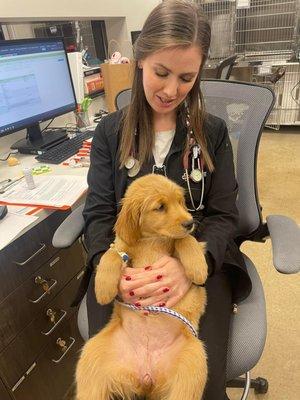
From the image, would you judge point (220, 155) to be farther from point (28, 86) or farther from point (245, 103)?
point (28, 86)

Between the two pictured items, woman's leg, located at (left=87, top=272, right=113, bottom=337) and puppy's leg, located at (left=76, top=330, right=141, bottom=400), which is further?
woman's leg, located at (left=87, top=272, right=113, bottom=337)

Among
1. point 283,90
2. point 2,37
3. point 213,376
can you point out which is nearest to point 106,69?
point 2,37

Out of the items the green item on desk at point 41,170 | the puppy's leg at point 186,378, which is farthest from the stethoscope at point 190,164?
the green item on desk at point 41,170

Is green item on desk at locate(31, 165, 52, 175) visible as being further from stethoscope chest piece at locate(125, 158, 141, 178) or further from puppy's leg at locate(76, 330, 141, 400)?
puppy's leg at locate(76, 330, 141, 400)

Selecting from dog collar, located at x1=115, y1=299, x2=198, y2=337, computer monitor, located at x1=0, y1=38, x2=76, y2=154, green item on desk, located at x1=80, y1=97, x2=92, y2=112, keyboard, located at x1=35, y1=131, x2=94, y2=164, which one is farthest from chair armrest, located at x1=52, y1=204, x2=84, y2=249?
green item on desk, located at x1=80, y1=97, x2=92, y2=112

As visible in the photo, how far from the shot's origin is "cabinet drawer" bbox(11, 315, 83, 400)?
1208mm

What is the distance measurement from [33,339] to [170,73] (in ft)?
3.50

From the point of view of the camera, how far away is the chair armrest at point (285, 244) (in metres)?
0.87

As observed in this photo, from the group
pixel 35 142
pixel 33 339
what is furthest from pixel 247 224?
pixel 35 142

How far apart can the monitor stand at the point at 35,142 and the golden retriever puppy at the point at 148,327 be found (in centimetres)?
103

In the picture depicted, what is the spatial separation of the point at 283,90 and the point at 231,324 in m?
3.59

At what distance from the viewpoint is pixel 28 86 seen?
1671 mm

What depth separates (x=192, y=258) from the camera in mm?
879

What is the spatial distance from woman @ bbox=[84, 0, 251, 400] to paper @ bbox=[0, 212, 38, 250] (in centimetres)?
21
